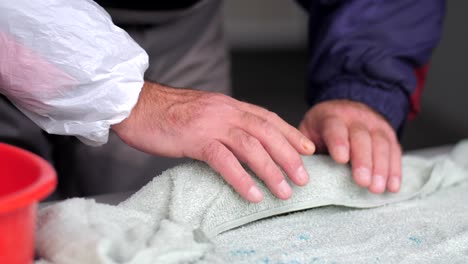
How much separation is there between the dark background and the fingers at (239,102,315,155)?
1022mm

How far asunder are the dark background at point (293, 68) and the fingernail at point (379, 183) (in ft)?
3.21

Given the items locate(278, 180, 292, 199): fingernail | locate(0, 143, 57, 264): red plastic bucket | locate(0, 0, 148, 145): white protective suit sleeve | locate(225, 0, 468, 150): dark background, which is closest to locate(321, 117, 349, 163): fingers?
locate(278, 180, 292, 199): fingernail

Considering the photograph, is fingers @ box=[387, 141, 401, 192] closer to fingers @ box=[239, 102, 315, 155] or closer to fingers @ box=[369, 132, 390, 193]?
fingers @ box=[369, 132, 390, 193]

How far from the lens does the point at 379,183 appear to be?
789mm

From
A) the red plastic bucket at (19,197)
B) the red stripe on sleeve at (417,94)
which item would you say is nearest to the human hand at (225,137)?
the red plastic bucket at (19,197)

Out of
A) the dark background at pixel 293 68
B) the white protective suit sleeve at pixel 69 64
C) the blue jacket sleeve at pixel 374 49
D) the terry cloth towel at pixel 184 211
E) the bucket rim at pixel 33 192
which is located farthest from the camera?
the dark background at pixel 293 68

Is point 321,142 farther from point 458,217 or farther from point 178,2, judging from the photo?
point 178,2

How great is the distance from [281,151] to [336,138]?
0.45ft

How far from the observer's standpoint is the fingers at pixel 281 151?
0.72 metres

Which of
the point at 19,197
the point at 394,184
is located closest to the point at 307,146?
the point at 394,184

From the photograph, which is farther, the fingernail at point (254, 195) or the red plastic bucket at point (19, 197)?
the fingernail at point (254, 195)

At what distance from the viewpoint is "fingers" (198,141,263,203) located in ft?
2.25

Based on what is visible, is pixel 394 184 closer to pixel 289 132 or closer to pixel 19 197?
pixel 289 132

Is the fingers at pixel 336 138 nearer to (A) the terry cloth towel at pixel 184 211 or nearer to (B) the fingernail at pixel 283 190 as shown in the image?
(A) the terry cloth towel at pixel 184 211
